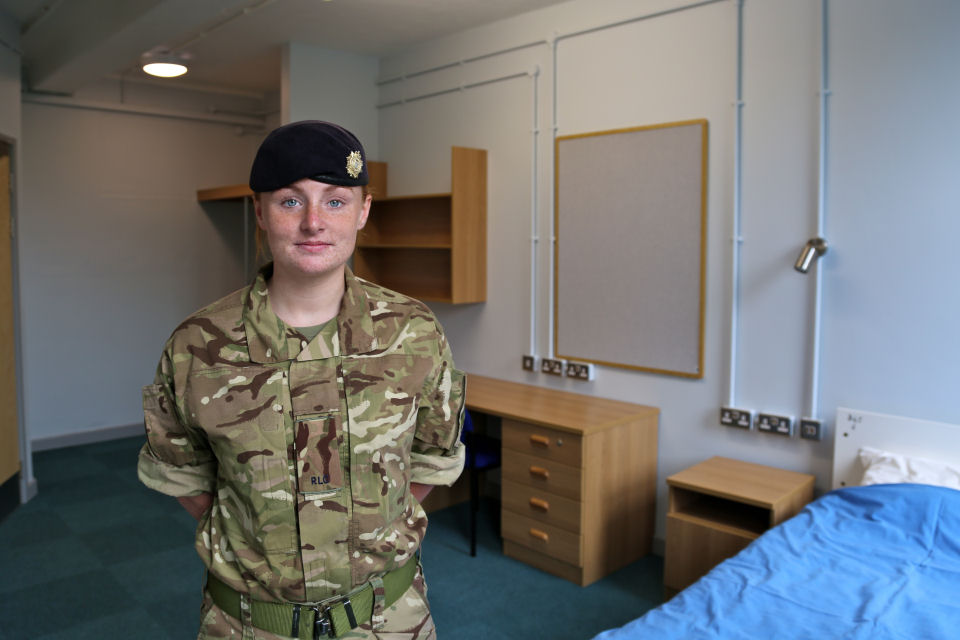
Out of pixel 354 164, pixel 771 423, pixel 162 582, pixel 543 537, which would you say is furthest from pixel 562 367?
pixel 354 164

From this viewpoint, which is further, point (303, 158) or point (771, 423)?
point (771, 423)

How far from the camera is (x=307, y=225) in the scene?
3.84ft

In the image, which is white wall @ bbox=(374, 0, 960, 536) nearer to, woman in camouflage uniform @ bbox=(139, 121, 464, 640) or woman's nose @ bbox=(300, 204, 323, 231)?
woman in camouflage uniform @ bbox=(139, 121, 464, 640)

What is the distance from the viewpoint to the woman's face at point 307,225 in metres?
1.18

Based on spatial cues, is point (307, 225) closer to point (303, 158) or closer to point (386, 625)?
point (303, 158)

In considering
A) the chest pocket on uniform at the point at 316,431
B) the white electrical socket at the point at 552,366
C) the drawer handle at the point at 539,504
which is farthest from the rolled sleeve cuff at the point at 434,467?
the white electrical socket at the point at 552,366

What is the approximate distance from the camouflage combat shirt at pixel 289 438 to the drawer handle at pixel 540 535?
2361mm

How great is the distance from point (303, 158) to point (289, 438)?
0.43 metres

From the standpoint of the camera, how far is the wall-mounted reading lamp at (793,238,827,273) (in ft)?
10.2

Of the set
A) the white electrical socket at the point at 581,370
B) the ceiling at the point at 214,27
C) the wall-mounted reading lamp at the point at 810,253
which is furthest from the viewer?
the white electrical socket at the point at 581,370

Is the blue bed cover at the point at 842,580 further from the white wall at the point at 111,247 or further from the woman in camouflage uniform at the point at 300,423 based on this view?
the white wall at the point at 111,247

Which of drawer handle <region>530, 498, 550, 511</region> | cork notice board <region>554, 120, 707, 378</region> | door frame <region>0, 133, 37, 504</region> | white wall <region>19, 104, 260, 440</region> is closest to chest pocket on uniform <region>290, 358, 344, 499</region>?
drawer handle <region>530, 498, 550, 511</region>

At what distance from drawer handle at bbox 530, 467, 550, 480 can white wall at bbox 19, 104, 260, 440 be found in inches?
150

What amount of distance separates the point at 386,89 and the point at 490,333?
6.08 ft
